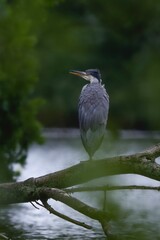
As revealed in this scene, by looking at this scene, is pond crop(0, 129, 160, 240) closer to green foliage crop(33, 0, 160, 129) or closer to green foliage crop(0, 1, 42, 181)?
green foliage crop(33, 0, 160, 129)

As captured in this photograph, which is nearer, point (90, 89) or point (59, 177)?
point (59, 177)

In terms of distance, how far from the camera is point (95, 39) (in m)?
30.2

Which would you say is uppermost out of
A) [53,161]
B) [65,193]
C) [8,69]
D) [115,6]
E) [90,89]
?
[53,161]

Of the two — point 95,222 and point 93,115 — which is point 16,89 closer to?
point 95,222

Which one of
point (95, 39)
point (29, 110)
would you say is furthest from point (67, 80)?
point (29, 110)

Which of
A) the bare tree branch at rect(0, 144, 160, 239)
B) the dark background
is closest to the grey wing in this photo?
the dark background

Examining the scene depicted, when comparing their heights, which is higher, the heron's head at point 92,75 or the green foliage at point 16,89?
the green foliage at point 16,89

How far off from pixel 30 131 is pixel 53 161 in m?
7.33

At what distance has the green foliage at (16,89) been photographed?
15.4 metres

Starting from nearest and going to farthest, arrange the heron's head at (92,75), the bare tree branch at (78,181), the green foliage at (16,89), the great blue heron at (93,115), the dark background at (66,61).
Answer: the dark background at (66,61) < the bare tree branch at (78,181) < the great blue heron at (93,115) < the heron's head at (92,75) < the green foliage at (16,89)

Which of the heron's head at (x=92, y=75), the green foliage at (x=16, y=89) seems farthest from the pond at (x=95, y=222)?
the green foliage at (x=16, y=89)

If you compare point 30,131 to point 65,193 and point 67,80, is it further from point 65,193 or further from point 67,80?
point 67,80

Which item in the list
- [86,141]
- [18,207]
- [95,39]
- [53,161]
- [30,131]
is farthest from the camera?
[95,39]

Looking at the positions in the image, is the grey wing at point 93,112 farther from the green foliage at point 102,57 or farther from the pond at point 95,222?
the green foliage at point 102,57
